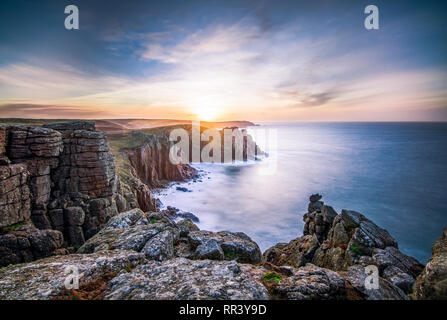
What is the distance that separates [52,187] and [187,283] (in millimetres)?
17503

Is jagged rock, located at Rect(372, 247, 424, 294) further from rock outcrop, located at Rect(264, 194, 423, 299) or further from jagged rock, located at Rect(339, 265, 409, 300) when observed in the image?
jagged rock, located at Rect(339, 265, 409, 300)

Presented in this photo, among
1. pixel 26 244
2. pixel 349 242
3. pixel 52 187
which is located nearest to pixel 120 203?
pixel 52 187

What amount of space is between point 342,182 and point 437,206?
24.0 meters

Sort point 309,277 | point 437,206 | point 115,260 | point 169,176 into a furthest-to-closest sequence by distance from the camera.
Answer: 1. point 169,176
2. point 437,206
3. point 115,260
4. point 309,277

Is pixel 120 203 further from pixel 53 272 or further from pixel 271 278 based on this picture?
pixel 271 278

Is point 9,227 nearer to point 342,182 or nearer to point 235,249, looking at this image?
point 235,249

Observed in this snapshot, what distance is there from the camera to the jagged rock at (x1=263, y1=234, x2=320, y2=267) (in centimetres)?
1661

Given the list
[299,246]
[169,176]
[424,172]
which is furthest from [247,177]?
[424,172]

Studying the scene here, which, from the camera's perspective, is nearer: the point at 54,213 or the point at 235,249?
the point at 235,249

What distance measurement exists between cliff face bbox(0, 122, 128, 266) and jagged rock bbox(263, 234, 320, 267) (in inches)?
683

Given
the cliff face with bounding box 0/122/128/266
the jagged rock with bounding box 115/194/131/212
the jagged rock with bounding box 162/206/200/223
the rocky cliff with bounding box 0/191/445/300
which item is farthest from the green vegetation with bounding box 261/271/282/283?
the jagged rock with bounding box 162/206/200/223

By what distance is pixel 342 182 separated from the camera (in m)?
68.5
